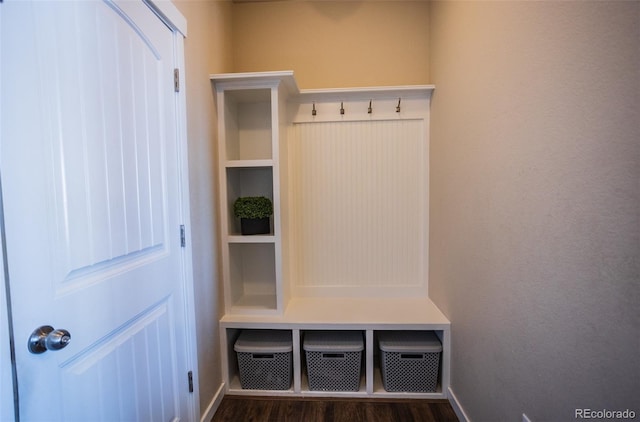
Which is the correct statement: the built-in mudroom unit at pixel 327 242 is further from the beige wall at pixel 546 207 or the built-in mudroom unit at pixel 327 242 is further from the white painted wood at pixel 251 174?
the beige wall at pixel 546 207

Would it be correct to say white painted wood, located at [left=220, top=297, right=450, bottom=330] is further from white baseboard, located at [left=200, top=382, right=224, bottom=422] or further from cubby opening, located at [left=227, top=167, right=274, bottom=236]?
cubby opening, located at [left=227, top=167, right=274, bottom=236]

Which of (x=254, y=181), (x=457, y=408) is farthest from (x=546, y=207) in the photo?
(x=254, y=181)

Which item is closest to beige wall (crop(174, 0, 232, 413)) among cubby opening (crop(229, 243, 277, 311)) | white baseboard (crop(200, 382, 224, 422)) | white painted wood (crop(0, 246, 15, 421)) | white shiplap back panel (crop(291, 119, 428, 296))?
white baseboard (crop(200, 382, 224, 422))

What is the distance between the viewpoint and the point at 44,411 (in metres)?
0.70

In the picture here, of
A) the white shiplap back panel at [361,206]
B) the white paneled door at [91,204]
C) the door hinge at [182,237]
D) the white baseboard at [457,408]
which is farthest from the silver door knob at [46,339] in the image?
the white baseboard at [457,408]

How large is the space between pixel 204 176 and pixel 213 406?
4.47 feet

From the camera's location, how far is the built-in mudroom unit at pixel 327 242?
1.75m

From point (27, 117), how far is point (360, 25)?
2.11 meters

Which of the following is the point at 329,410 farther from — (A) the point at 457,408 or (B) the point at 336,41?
(B) the point at 336,41

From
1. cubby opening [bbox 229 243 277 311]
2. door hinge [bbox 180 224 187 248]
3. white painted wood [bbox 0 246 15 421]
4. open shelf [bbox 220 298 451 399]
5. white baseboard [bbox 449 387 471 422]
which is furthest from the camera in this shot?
cubby opening [bbox 229 243 277 311]

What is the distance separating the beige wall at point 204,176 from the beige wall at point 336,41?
1.19 ft

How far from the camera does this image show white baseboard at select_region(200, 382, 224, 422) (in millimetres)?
1520

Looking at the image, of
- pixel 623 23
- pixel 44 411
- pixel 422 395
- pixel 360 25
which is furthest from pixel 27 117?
pixel 422 395

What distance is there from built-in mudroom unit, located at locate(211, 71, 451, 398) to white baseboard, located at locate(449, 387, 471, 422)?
0.06 metres
